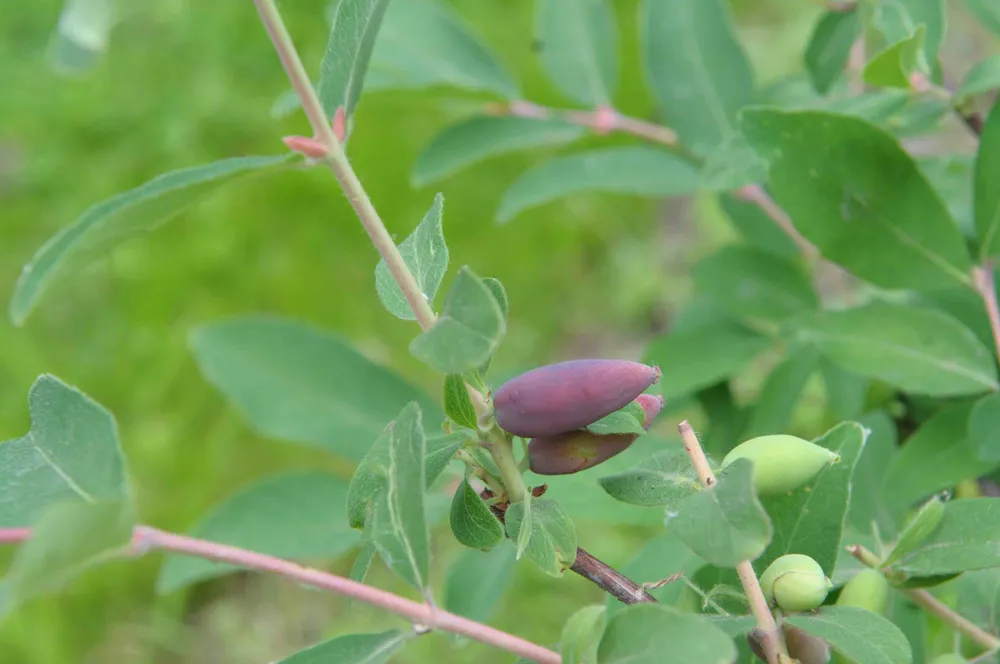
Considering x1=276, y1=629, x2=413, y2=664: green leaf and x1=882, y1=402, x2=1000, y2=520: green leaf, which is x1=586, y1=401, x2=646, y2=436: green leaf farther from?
x1=882, y1=402, x2=1000, y2=520: green leaf

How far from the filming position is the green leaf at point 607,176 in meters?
1.08

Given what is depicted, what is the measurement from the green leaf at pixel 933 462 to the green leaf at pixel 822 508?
23 cm

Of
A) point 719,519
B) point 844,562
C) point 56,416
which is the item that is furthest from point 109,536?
point 844,562

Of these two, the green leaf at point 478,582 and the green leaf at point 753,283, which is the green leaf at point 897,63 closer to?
the green leaf at point 753,283

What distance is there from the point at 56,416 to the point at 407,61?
70 cm

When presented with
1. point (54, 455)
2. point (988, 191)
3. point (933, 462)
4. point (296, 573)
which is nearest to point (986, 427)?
point (933, 462)

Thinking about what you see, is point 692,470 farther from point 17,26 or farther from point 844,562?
point 17,26

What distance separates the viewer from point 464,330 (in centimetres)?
41

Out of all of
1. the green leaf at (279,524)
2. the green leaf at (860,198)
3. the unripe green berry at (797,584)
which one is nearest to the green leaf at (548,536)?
the unripe green berry at (797,584)

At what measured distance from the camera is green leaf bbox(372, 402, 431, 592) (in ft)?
1.43

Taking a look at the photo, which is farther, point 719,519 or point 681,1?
point 681,1

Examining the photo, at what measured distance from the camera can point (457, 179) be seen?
2389mm

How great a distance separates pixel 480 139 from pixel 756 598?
79 centimetres

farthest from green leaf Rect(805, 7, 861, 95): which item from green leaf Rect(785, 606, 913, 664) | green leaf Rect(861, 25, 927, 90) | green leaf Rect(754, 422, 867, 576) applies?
green leaf Rect(785, 606, 913, 664)
